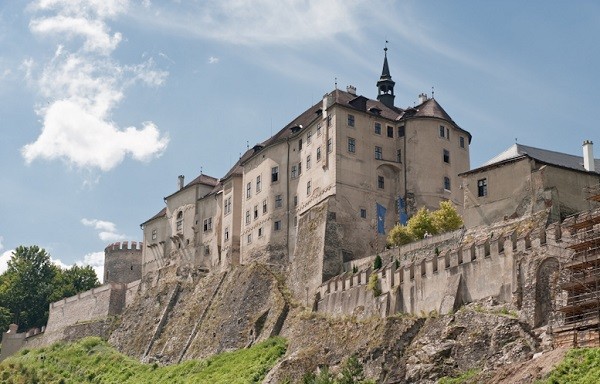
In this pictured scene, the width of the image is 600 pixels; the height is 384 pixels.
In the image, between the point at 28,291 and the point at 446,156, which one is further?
the point at 28,291

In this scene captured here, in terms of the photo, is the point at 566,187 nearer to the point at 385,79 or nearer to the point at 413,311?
the point at 413,311

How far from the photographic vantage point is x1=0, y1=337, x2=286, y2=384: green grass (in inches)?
2741

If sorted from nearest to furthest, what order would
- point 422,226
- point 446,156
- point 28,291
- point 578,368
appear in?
1. point 578,368
2. point 422,226
3. point 446,156
4. point 28,291

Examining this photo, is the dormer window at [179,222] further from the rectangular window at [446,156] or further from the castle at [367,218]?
the rectangular window at [446,156]

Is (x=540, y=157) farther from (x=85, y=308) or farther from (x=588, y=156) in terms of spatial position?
(x=85, y=308)

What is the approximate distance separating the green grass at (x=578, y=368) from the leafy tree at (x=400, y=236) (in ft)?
80.9

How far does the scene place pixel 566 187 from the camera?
60375mm

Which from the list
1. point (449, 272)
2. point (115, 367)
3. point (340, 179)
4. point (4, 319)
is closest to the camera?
point (449, 272)

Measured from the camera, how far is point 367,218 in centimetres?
7556

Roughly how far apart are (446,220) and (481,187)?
6.84 metres

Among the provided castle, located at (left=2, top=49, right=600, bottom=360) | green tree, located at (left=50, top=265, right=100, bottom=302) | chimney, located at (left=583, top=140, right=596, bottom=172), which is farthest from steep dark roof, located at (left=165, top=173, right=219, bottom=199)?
chimney, located at (left=583, top=140, right=596, bottom=172)

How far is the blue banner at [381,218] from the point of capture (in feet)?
248

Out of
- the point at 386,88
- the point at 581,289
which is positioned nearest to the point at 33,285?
the point at 386,88

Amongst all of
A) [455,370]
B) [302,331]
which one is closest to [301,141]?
[302,331]
